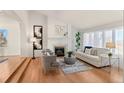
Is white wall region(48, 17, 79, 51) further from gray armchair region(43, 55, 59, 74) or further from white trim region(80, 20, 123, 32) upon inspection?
gray armchair region(43, 55, 59, 74)

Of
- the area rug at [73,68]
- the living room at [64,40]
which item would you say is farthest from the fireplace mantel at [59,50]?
the area rug at [73,68]

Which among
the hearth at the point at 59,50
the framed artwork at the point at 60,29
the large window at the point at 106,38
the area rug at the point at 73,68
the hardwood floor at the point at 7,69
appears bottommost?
the area rug at the point at 73,68

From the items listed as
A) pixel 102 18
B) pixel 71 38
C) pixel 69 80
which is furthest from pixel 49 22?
pixel 69 80

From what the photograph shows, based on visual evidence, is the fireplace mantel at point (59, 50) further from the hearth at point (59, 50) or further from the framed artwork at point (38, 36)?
the framed artwork at point (38, 36)

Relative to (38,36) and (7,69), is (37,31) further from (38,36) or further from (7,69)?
(7,69)

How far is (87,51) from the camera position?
7.17 metres

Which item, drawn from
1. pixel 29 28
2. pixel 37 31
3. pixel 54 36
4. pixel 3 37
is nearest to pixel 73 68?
pixel 54 36

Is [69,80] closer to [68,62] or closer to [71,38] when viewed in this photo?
[68,62]

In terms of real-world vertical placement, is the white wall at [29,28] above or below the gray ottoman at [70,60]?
above

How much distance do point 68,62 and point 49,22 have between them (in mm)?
4035

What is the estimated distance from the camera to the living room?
5453 mm

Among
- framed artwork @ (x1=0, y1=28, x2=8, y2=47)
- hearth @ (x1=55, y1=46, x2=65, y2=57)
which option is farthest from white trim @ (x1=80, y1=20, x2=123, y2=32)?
framed artwork @ (x1=0, y1=28, x2=8, y2=47)

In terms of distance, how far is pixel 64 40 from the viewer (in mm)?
9219

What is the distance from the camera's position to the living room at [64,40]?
5453 millimetres
